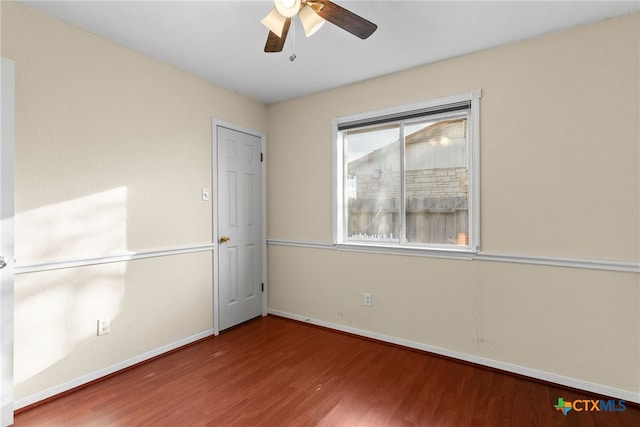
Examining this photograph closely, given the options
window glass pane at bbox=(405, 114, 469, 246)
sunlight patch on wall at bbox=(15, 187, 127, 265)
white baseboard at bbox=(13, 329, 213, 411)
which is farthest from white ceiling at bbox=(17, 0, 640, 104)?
white baseboard at bbox=(13, 329, 213, 411)

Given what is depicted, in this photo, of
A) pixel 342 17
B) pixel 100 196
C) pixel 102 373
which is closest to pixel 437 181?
pixel 342 17

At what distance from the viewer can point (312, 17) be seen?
1655mm

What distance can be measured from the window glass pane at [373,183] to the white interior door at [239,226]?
1.07 m

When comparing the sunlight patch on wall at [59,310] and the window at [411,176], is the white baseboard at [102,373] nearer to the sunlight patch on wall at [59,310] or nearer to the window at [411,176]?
the sunlight patch on wall at [59,310]

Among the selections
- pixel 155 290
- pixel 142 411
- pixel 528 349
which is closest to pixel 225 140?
pixel 155 290

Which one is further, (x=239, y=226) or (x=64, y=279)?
(x=239, y=226)

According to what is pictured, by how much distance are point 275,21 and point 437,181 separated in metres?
1.88

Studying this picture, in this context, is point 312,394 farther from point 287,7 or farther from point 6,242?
point 287,7

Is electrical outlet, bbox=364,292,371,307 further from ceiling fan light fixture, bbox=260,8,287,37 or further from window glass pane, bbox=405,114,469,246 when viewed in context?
ceiling fan light fixture, bbox=260,8,287,37

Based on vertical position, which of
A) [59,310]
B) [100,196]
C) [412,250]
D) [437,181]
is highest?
[437,181]

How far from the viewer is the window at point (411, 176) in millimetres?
2689

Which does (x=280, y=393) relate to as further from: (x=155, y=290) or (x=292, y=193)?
(x=292, y=193)

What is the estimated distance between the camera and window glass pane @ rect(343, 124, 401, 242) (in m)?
3.07

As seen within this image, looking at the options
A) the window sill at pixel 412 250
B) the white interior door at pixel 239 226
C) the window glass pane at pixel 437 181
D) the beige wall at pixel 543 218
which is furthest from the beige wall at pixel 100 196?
the window glass pane at pixel 437 181
